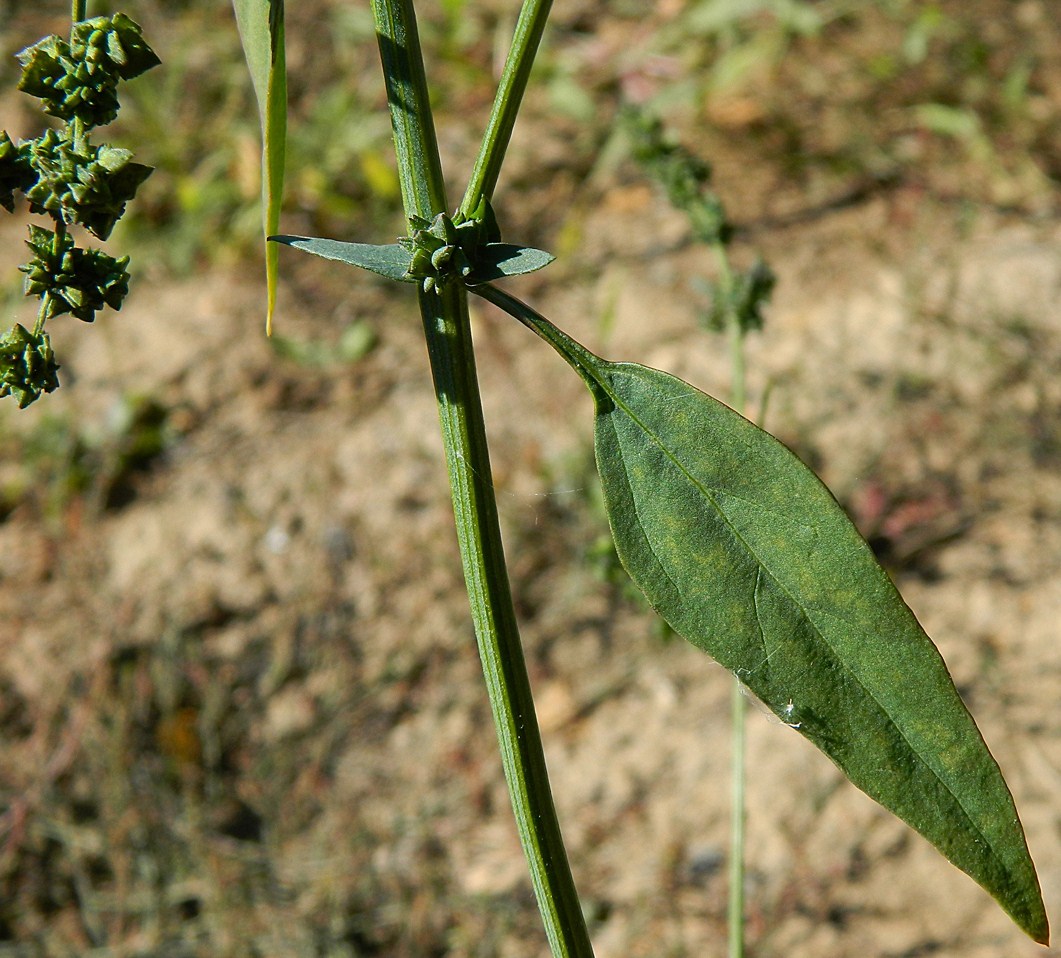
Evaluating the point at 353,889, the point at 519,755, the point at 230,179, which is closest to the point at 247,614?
the point at 353,889

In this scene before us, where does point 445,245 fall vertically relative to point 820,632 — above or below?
above

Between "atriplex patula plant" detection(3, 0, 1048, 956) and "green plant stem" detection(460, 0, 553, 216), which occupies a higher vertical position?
"green plant stem" detection(460, 0, 553, 216)

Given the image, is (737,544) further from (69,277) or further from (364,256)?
(69,277)

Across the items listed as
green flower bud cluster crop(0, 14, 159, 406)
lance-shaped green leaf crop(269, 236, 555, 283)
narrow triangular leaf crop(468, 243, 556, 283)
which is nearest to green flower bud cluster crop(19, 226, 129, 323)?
green flower bud cluster crop(0, 14, 159, 406)

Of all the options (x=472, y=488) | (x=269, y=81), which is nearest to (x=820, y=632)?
(x=472, y=488)

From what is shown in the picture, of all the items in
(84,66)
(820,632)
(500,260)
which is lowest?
(820,632)

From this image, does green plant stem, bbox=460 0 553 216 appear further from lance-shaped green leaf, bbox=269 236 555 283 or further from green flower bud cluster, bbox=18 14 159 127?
green flower bud cluster, bbox=18 14 159 127

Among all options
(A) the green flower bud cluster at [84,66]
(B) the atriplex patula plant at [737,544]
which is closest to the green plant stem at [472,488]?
(B) the atriplex patula plant at [737,544]
